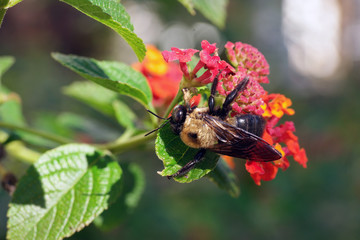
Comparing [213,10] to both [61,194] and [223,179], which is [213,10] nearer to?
[223,179]

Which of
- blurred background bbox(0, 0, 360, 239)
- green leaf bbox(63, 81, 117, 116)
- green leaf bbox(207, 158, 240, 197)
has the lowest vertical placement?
blurred background bbox(0, 0, 360, 239)

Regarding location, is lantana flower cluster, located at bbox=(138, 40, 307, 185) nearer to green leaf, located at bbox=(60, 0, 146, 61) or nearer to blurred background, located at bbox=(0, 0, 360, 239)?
green leaf, located at bbox=(60, 0, 146, 61)

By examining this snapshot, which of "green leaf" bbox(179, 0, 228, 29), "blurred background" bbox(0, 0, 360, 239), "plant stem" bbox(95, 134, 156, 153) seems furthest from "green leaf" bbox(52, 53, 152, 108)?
"blurred background" bbox(0, 0, 360, 239)

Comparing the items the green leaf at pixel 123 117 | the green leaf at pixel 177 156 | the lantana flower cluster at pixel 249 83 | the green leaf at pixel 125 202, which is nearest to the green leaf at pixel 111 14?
the lantana flower cluster at pixel 249 83

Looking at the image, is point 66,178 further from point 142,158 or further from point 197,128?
point 142,158

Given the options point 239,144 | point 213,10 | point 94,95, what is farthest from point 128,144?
point 213,10

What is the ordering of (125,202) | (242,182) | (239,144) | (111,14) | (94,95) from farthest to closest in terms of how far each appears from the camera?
(242,182), (94,95), (125,202), (239,144), (111,14)
